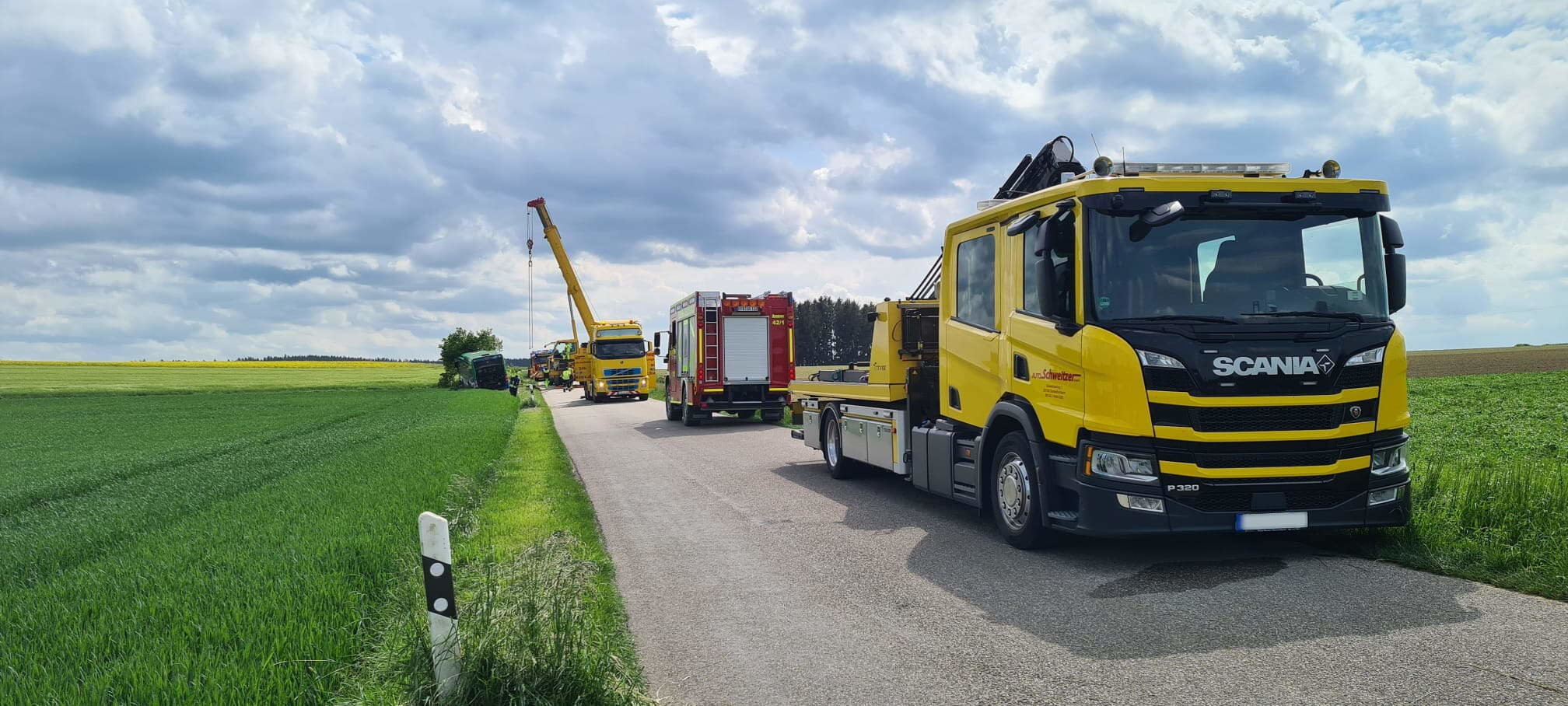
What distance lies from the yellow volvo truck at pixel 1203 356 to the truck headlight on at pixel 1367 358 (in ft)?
0.03

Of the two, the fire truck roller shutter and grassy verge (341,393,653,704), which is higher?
the fire truck roller shutter

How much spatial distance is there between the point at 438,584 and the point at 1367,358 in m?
5.93

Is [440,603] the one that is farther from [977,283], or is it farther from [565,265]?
[565,265]

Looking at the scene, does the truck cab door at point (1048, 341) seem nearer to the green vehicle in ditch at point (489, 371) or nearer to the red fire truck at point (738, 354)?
the red fire truck at point (738, 354)

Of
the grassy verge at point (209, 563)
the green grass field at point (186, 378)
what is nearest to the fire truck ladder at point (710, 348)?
the grassy verge at point (209, 563)

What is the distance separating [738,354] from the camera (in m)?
22.4

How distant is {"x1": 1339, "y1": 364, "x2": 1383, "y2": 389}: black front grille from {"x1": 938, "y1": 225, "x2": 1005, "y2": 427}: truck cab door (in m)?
2.40

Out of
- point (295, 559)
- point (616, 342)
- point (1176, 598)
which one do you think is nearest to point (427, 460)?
point (295, 559)

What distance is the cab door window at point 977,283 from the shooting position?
7.91 meters

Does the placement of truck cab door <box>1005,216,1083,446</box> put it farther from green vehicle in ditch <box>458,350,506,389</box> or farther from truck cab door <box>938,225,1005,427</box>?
green vehicle in ditch <box>458,350,506,389</box>

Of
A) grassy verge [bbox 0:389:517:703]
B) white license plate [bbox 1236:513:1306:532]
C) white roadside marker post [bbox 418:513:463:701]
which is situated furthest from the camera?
white license plate [bbox 1236:513:1306:532]

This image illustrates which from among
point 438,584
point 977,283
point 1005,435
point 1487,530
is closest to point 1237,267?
Result: point 1005,435

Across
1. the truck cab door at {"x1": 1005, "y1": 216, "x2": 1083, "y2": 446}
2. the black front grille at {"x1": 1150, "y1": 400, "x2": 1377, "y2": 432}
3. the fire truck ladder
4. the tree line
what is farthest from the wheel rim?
the tree line

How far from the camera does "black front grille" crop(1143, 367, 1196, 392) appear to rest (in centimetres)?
606
